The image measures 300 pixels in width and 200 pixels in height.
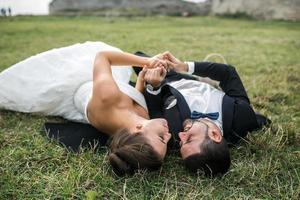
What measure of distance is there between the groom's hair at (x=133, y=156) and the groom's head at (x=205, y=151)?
23 cm

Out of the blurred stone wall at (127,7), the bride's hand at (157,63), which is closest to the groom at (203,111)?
the bride's hand at (157,63)

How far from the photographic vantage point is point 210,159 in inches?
112

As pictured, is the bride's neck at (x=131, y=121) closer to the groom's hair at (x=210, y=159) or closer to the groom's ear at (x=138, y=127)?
the groom's ear at (x=138, y=127)

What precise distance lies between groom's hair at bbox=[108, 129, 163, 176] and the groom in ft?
0.90

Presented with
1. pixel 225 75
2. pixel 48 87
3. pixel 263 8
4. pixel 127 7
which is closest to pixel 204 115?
pixel 225 75

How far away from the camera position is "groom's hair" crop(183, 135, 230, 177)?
2.85 meters

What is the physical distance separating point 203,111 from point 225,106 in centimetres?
20

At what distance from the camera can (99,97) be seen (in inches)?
130

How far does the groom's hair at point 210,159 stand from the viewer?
112 inches

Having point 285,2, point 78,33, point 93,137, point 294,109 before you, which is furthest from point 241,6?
point 93,137

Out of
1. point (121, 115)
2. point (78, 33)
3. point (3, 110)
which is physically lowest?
point (78, 33)

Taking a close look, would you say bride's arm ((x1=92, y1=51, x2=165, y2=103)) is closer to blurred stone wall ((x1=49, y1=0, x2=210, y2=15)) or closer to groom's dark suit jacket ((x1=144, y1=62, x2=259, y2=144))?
groom's dark suit jacket ((x1=144, y1=62, x2=259, y2=144))

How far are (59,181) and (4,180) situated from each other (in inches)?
14.6

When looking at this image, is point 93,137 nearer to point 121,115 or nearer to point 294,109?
point 121,115
